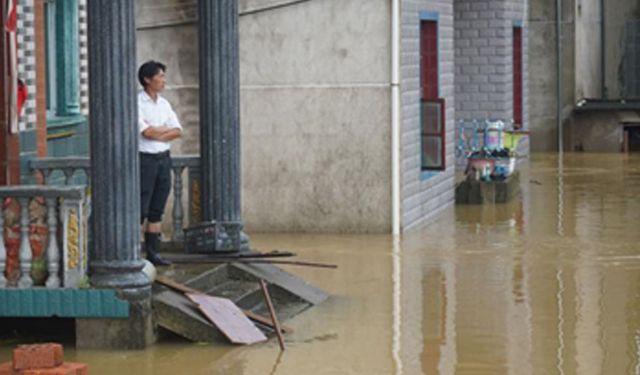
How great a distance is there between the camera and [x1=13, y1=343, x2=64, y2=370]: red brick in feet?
30.7

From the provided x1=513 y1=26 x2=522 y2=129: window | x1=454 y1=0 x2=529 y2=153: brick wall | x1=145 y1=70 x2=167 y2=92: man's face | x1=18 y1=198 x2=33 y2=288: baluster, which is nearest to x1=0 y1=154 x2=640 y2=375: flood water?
x1=18 y1=198 x2=33 y2=288: baluster

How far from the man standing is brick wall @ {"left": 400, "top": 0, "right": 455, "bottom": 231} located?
5.98 metres

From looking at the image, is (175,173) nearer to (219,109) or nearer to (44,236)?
(219,109)

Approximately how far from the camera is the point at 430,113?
21.3 metres

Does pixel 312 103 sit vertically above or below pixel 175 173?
above

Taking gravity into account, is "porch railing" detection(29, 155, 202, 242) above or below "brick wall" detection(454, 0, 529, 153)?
below

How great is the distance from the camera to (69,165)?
49.3ft

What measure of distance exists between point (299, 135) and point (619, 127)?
15.7 meters

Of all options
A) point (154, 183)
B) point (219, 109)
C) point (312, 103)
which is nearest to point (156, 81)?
point (154, 183)

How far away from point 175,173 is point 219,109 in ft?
2.98

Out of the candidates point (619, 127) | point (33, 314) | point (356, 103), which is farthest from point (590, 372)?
point (619, 127)

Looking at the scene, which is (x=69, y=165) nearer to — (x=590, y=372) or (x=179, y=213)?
(x=179, y=213)

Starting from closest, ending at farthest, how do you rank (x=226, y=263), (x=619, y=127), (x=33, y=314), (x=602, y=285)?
1. (x=33, y=314)
2. (x=226, y=263)
3. (x=602, y=285)
4. (x=619, y=127)

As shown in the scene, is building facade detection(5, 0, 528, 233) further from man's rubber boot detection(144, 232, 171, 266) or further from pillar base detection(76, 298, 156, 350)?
pillar base detection(76, 298, 156, 350)
